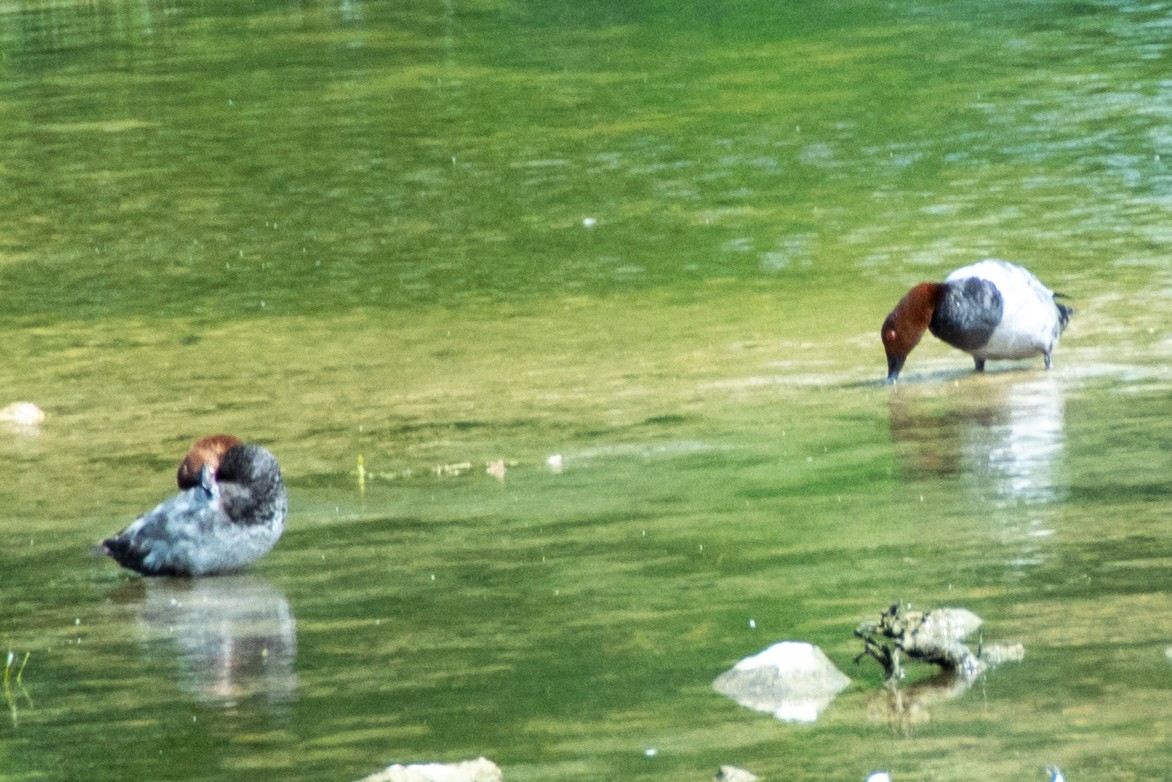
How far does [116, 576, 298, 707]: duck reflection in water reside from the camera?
6.06 m

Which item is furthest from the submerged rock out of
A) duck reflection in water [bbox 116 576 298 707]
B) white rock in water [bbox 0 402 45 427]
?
white rock in water [bbox 0 402 45 427]

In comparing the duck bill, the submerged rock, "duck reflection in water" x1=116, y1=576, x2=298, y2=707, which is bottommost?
the duck bill

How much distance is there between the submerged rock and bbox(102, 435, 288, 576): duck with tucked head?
2.09 metres

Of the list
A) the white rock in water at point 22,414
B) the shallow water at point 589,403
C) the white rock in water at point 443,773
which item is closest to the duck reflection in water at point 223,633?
the shallow water at point 589,403

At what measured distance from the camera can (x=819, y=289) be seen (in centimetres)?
1152

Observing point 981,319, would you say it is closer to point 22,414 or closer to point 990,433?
point 990,433

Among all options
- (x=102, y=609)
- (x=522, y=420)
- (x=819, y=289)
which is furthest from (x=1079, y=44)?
(x=102, y=609)

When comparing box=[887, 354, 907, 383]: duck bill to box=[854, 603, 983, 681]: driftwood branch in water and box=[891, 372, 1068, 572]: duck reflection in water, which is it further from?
box=[854, 603, 983, 681]: driftwood branch in water

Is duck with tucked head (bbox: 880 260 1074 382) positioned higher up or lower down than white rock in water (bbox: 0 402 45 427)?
higher up

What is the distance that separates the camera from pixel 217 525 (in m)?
7.28

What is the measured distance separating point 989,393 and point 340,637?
12.2 feet

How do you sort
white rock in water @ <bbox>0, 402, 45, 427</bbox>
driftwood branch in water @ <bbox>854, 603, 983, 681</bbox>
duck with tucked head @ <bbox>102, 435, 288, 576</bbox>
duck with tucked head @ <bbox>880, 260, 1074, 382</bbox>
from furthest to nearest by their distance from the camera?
1. white rock in water @ <bbox>0, 402, 45, 427</bbox>
2. duck with tucked head @ <bbox>880, 260, 1074, 382</bbox>
3. duck with tucked head @ <bbox>102, 435, 288, 576</bbox>
4. driftwood branch in water @ <bbox>854, 603, 983, 681</bbox>

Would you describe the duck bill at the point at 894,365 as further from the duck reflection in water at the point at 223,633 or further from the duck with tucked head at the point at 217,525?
the duck reflection in water at the point at 223,633

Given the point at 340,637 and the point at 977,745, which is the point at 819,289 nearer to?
the point at 340,637
